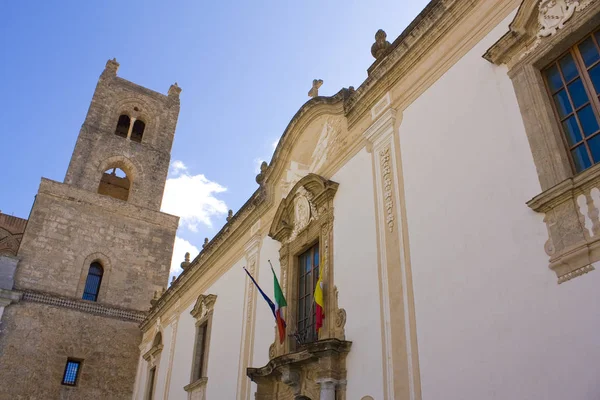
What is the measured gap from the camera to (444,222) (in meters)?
6.26

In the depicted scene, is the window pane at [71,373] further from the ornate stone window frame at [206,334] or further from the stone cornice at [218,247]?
the ornate stone window frame at [206,334]

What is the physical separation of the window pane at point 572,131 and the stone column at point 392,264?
89.9 inches

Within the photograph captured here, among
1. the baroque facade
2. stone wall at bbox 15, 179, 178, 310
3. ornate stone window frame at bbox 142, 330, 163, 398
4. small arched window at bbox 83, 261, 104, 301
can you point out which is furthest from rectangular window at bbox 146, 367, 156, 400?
the baroque facade

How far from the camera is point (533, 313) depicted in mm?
4844

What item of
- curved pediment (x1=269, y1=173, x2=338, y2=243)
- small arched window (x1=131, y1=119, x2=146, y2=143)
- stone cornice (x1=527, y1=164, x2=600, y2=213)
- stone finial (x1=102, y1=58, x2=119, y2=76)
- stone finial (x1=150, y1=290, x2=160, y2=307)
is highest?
stone finial (x1=102, y1=58, x2=119, y2=76)

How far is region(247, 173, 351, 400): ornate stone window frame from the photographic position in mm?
7363

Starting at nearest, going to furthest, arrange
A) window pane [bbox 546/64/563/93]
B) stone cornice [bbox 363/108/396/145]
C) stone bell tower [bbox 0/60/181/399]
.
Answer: window pane [bbox 546/64/563/93] < stone cornice [bbox 363/108/396/145] < stone bell tower [bbox 0/60/181/399]

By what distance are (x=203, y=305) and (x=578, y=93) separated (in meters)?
10.3

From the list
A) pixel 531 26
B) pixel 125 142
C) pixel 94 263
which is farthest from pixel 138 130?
pixel 531 26

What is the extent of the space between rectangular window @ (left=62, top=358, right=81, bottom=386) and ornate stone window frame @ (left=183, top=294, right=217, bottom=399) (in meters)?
5.67

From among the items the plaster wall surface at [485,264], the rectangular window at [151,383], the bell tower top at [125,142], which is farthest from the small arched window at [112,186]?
the plaster wall surface at [485,264]

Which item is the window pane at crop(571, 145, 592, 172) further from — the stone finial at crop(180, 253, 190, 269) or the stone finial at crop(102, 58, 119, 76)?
the stone finial at crop(102, 58, 119, 76)

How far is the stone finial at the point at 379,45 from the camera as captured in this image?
27.8 ft

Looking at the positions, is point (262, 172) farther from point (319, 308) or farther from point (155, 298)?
point (155, 298)
